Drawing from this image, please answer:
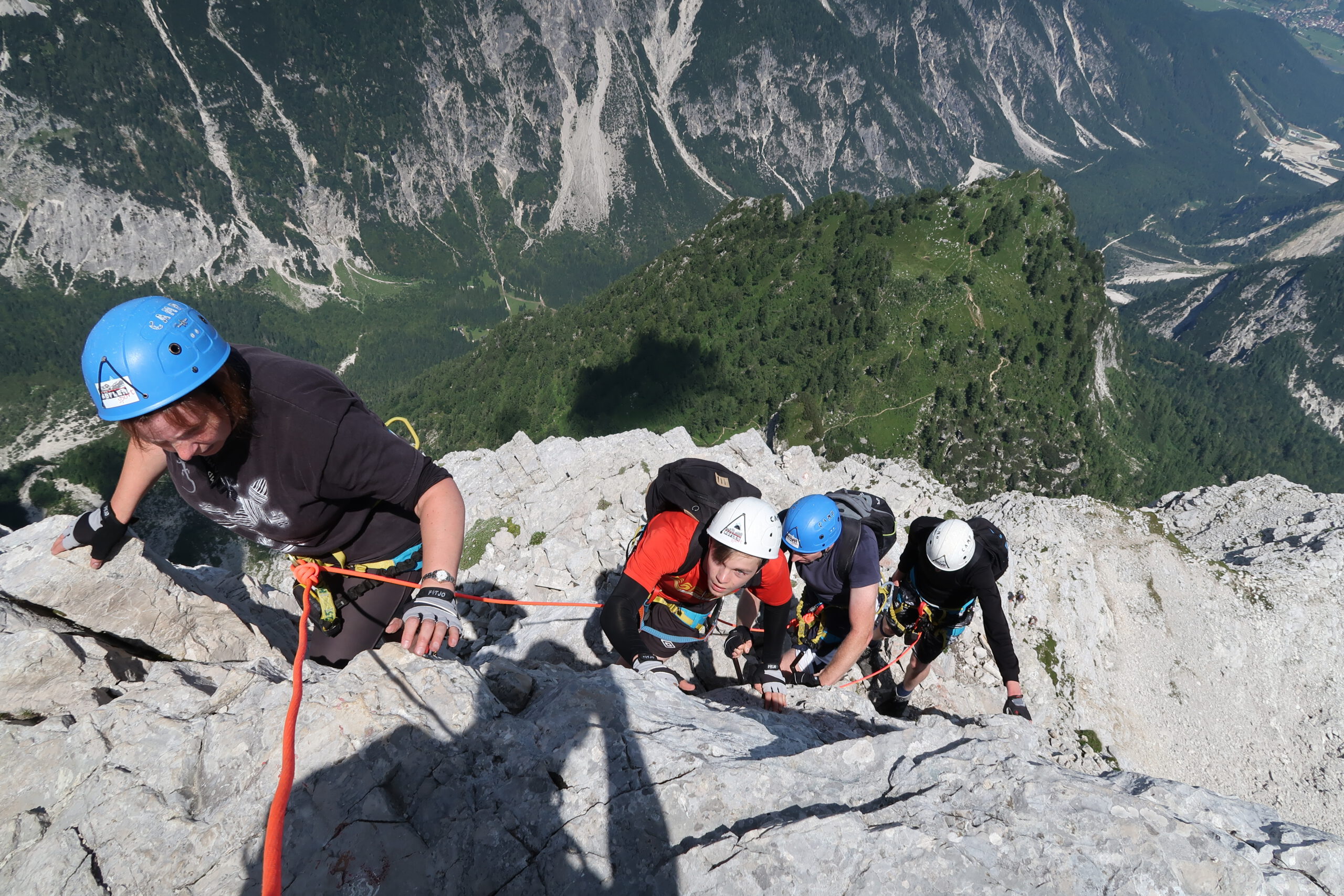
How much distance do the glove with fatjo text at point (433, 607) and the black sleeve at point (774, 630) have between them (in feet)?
13.7

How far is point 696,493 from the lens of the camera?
274 inches

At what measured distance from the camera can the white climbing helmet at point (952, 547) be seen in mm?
9117

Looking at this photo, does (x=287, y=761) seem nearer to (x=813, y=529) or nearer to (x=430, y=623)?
(x=430, y=623)

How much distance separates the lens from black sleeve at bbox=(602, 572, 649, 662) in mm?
6699

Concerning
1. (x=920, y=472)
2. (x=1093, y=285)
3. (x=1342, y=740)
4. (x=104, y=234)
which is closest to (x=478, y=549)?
(x=920, y=472)

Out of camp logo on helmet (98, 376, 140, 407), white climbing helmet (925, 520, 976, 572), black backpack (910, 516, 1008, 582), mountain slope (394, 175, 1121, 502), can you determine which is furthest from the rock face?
mountain slope (394, 175, 1121, 502)

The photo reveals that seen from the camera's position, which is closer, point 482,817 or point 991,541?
point 482,817

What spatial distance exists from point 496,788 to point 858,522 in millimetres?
5657

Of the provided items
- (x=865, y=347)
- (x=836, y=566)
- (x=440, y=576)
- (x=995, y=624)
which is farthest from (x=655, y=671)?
(x=865, y=347)

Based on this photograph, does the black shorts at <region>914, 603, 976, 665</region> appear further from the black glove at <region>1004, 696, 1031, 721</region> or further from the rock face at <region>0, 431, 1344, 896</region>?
the rock face at <region>0, 431, 1344, 896</region>

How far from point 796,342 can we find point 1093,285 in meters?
46.6

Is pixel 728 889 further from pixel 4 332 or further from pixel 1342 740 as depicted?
pixel 4 332

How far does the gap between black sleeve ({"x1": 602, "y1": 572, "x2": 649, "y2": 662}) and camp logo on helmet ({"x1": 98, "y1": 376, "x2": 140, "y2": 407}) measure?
14.3 feet

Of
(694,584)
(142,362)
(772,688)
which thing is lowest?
(772,688)
